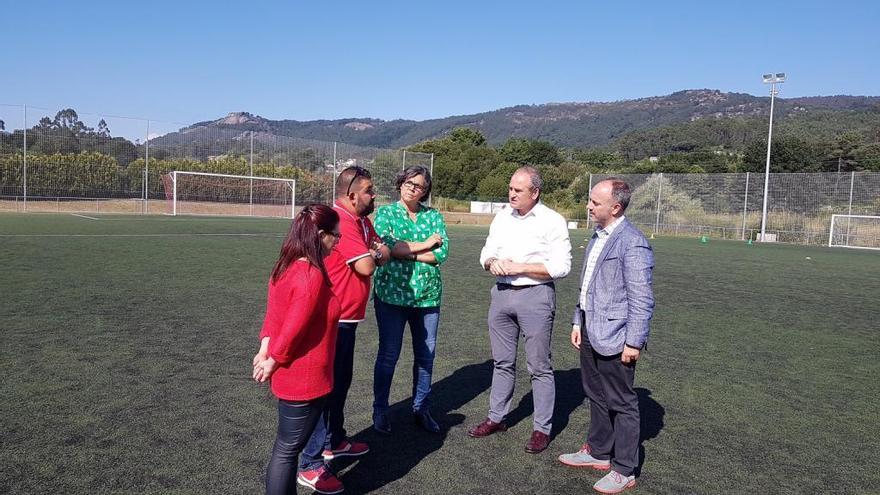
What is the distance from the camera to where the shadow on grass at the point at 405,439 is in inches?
134

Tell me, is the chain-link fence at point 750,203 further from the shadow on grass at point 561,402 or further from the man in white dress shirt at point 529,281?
the man in white dress shirt at point 529,281

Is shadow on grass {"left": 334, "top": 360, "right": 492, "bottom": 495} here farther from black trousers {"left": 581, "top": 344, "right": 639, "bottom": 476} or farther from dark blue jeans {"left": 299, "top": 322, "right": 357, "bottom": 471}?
black trousers {"left": 581, "top": 344, "right": 639, "bottom": 476}

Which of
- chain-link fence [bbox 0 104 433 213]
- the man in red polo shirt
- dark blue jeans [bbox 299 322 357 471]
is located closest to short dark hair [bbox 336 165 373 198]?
the man in red polo shirt

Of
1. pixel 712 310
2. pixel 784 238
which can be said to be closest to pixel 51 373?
pixel 712 310

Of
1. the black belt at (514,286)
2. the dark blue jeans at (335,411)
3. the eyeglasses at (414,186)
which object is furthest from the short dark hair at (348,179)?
the black belt at (514,286)

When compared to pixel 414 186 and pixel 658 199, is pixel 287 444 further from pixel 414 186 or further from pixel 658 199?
pixel 658 199

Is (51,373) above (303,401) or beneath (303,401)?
beneath

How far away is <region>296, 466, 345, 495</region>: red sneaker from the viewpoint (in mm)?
3156

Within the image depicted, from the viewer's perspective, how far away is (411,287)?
389 centimetres

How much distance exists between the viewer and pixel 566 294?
396 inches

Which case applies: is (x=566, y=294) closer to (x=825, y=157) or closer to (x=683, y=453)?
(x=683, y=453)

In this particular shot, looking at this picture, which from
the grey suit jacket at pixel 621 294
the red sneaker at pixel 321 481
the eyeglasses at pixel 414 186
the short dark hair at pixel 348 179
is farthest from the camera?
the eyeglasses at pixel 414 186

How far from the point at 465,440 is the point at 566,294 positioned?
6400 mm

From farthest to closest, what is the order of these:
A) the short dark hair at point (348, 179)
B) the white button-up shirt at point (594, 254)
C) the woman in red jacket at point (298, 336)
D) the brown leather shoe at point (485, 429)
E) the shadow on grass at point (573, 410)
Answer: the shadow on grass at point (573, 410) < the brown leather shoe at point (485, 429) < the white button-up shirt at point (594, 254) < the short dark hair at point (348, 179) < the woman in red jacket at point (298, 336)
